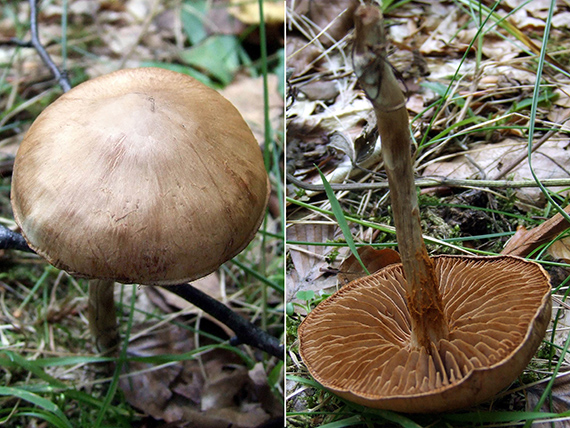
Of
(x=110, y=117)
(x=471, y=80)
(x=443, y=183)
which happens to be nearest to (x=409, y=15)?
(x=471, y=80)

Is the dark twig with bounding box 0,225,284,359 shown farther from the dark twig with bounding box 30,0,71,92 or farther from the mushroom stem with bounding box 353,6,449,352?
the dark twig with bounding box 30,0,71,92

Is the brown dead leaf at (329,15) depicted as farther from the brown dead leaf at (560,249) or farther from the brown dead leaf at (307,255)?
the brown dead leaf at (560,249)

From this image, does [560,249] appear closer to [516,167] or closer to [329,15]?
[516,167]

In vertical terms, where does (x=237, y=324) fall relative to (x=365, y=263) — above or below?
below

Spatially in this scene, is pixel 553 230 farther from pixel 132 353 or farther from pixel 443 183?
pixel 132 353

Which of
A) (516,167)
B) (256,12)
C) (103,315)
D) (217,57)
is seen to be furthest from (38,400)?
(256,12)

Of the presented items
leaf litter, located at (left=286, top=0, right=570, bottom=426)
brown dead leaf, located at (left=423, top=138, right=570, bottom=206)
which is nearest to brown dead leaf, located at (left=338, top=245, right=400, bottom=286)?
leaf litter, located at (left=286, top=0, right=570, bottom=426)
